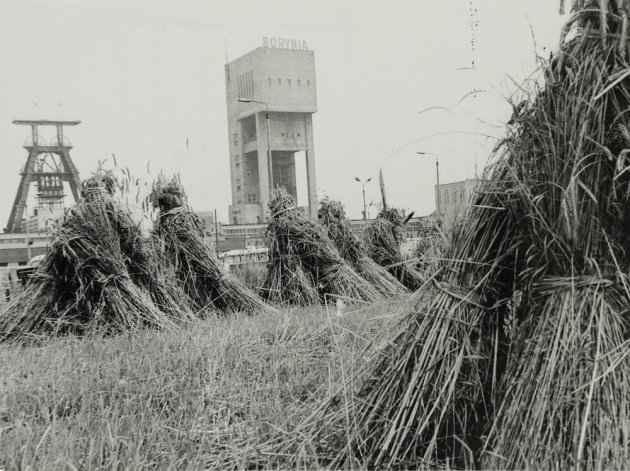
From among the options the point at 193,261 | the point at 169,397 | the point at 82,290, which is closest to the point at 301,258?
the point at 193,261

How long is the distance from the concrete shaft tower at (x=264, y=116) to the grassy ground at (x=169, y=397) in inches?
2572

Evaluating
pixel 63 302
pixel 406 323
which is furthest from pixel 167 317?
pixel 406 323

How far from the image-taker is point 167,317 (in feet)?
22.2

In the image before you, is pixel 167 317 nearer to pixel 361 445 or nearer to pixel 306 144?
pixel 361 445

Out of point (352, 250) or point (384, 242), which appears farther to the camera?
point (384, 242)

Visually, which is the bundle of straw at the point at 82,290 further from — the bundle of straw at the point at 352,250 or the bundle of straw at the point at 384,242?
the bundle of straw at the point at 384,242

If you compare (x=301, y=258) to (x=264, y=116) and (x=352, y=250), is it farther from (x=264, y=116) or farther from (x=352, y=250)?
(x=264, y=116)

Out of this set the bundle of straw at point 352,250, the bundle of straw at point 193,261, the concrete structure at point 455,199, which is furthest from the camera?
the bundle of straw at point 352,250

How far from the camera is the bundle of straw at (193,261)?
828 cm

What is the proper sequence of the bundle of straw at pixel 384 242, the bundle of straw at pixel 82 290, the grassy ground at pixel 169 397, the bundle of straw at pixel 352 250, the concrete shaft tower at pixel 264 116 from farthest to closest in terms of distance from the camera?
1. the concrete shaft tower at pixel 264 116
2. the bundle of straw at pixel 384 242
3. the bundle of straw at pixel 352 250
4. the bundle of straw at pixel 82 290
5. the grassy ground at pixel 169 397

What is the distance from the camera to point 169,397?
11.7ft

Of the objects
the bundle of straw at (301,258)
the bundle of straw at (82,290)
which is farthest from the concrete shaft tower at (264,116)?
the bundle of straw at (82,290)

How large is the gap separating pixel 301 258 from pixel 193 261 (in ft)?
6.75

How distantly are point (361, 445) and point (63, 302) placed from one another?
16.2 feet
